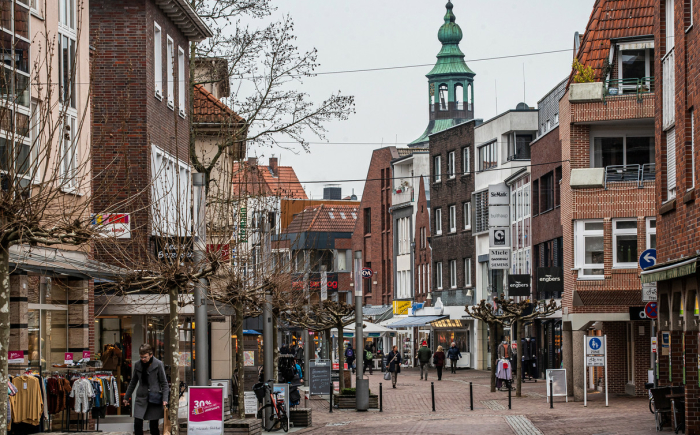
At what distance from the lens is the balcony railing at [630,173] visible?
37.3 metres

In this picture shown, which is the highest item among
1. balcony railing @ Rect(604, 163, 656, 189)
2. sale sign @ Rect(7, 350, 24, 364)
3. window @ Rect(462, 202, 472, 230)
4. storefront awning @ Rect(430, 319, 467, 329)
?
window @ Rect(462, 202, 472, 230)

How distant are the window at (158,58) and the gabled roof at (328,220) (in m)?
67.1

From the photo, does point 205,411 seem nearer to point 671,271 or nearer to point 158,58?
point 671,271

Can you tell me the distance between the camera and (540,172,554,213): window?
148 feet

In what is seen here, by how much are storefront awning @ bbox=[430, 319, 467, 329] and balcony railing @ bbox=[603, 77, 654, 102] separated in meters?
29.3

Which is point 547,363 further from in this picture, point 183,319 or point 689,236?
point 689,236

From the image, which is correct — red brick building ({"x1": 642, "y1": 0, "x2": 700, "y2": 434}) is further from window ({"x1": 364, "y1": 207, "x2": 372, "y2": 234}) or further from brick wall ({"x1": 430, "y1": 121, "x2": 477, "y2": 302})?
window ({"x1": 364, "y1": 207, "x2": 372, "y2": 234})

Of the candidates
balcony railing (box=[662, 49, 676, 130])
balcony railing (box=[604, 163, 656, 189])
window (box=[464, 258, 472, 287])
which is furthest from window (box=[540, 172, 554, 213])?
balcony railing (box=[662, 49, 676, 130])

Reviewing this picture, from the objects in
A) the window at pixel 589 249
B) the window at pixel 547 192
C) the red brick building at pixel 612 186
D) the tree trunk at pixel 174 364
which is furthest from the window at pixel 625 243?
the tree trunk at pixel 174 364

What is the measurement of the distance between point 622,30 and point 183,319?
1665 cm

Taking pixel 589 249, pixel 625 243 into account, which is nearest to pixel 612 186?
pixel 625 243

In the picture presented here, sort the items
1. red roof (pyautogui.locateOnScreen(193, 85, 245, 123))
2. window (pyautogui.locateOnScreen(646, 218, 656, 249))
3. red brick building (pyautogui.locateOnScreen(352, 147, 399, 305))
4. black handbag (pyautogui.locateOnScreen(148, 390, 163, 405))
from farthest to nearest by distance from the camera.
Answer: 1. red brick building (pyautogui.locateOnScreen(352, 147, 399, 305))
2. red roof (pyautogui.locateOnScreen(193, 85, 245, 123))
3. window (pyautogui.locateOnScreen(646, 218, 656, 249))
4. black handbag (pyautogui.locateOnScreen(148, 390, 163, 405))

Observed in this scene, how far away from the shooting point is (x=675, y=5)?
21.3 metres

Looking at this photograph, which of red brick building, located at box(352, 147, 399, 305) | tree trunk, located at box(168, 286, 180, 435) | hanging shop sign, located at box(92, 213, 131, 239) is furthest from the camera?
red brick building, located at box(352, 147, 399, 305)
